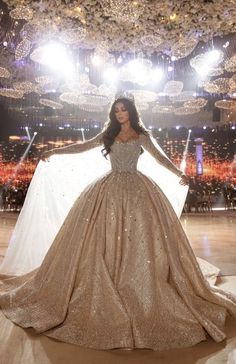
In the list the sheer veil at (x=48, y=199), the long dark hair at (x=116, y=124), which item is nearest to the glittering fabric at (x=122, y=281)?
the long dark hair at (x=116, y=124)

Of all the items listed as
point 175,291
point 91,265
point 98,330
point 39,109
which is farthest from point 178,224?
point 39,109

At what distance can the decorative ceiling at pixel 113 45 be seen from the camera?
13.3 ft

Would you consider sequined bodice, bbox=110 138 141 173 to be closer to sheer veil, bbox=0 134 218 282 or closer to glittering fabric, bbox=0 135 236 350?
glittering fabric, bbox=0 135 236 350

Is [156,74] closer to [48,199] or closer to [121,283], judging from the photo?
[48,199]

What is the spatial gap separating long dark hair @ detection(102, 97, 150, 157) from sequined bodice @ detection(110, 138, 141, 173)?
57 mm

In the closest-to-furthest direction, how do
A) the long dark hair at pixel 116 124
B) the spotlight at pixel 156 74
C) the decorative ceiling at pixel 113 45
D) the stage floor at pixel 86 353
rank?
the stage floor at pixel 86 353
the long dark hair at pixel 116 124
the decorative ceiling at pixel 113 45
the spotlight at pixel 156 74

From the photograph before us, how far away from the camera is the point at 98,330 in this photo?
239cm

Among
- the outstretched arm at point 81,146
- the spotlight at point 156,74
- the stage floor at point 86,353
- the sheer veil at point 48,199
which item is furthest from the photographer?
the spotlight at point 156,74

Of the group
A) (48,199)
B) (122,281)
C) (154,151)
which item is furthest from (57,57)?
(122,281)

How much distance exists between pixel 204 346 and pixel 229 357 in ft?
0.57

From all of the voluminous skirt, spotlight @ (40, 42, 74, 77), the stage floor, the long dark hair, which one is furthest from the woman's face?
spotlight @ (40, 42, 74, 77)

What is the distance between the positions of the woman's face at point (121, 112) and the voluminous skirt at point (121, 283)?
438mm

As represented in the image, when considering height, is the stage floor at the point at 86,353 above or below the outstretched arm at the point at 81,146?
below

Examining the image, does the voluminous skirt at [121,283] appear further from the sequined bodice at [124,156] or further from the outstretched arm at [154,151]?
the outstretched arm at [154,151]
